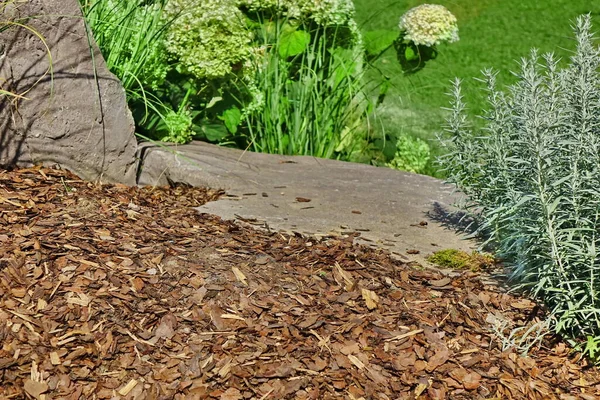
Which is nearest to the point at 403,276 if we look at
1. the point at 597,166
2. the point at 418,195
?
the point at 597,166

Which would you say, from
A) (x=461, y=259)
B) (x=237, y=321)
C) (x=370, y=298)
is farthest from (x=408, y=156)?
(x=237, y=321)

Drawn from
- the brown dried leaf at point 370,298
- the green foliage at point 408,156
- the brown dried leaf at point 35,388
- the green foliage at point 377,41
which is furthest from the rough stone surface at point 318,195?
the green foliage at point 377,41

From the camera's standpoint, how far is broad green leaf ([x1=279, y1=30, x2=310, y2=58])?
6.33m

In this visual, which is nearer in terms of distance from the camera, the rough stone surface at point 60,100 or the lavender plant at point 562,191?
the lavender plant at point 562,191

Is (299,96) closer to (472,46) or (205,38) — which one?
(205,38)

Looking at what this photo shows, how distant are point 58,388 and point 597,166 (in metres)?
2.26

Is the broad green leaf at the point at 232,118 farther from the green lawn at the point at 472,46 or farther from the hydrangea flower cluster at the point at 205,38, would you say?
the green lawn at the point at 472,46

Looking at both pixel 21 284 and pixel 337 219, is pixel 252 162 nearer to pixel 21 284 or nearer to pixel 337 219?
pixel 337 219

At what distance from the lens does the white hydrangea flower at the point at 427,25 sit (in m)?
7.47

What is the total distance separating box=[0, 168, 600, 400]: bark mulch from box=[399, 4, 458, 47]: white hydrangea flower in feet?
12.8

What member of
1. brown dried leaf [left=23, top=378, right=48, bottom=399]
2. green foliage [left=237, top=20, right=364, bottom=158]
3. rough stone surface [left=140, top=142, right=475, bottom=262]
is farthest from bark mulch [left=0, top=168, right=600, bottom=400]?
green foliage [left=237, top=20, right=364, bottom=158]

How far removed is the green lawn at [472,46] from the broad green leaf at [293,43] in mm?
1565

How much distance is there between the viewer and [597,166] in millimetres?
3350

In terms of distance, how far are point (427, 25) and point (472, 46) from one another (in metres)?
1.89
